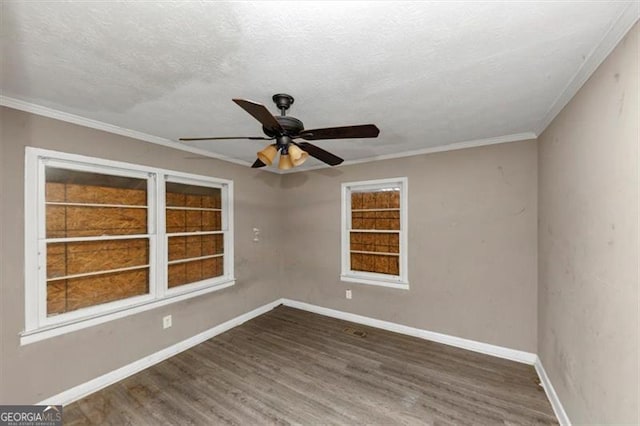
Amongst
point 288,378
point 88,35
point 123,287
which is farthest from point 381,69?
point 123,287

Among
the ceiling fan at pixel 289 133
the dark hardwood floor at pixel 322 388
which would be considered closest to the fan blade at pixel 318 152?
the ceiling fan at pixel 289 133

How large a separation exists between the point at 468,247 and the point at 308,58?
2.80m

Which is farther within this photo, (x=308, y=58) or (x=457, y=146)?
(x=457, y=146)

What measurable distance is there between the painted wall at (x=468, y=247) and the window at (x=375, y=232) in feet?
0.41

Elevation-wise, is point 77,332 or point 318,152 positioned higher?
A: point 318,152

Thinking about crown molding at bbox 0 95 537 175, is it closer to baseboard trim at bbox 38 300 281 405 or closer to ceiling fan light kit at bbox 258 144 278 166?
ceiling fan light kit at bbox 258 144 278 166

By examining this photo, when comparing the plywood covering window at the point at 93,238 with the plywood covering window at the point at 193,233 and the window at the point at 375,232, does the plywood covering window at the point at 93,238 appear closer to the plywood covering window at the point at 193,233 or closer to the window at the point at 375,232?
the plywood covering window at the point at 193,233

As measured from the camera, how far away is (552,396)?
2.10 m

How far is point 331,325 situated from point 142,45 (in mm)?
3670

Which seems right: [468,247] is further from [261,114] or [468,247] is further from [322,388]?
[261,114]

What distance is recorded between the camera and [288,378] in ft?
8.15

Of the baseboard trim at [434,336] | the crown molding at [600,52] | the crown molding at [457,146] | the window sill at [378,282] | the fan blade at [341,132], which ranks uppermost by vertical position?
the crown molding at [600,52]

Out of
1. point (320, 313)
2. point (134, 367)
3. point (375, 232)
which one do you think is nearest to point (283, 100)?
point (375, 232)

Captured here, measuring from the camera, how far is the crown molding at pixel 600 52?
3.59 ft
